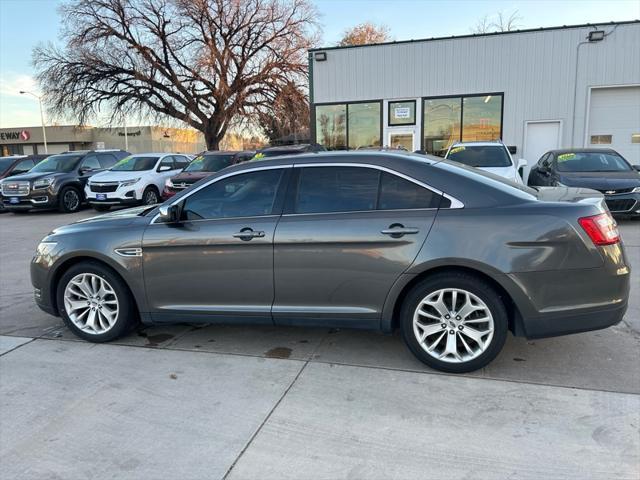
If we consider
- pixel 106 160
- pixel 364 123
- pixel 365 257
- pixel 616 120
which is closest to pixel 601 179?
pixel 616 120

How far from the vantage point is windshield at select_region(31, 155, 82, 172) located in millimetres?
15234

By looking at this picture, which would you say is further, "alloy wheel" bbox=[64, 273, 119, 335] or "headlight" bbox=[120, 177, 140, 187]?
"headlight" bbox=[120, 177, 140, 187]

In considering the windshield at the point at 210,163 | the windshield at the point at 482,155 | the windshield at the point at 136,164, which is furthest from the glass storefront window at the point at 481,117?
the windshield at the point at 136,164

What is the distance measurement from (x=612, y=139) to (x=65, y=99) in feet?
92.6

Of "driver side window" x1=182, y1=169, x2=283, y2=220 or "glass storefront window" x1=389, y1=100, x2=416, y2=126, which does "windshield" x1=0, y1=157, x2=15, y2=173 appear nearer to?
"glass storefront window" x1=389, y1=100, x2=416, y2=126

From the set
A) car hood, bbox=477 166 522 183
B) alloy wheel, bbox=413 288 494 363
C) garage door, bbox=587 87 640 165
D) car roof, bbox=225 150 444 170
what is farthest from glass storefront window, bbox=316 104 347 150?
alloy wheel, bbox=413 288 494 363

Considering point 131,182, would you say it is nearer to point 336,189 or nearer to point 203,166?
point 203,166

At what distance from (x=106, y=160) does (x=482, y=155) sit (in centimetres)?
1184

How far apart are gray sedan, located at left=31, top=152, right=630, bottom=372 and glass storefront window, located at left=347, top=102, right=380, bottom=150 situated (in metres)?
14.9

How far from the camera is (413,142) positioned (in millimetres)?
18156

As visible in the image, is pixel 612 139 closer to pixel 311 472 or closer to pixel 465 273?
pixel 465 273

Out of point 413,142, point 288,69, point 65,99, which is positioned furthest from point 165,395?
point 65,99

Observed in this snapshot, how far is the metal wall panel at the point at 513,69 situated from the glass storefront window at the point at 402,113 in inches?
11.7

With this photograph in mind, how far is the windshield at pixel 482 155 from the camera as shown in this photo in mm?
11422
